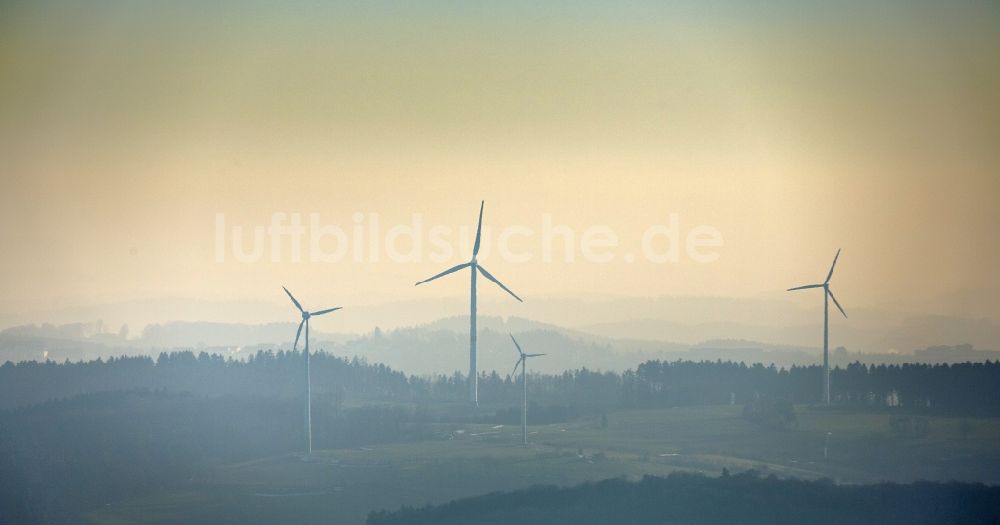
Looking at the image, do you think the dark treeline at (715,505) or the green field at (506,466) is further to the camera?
the green field at (506,466)

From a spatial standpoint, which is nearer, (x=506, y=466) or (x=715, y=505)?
(x=715, y=505)

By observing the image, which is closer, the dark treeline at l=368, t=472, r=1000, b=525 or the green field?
the dark treeline at l=368, t=472, r=1000, b=525

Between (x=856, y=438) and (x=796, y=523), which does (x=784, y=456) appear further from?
(x=796, y=523)

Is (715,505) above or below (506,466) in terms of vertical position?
below
